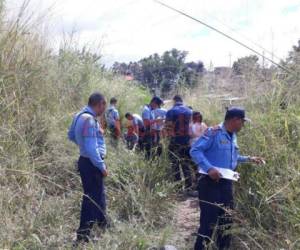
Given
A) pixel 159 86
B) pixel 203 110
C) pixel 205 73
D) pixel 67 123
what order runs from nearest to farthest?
pixel 67 123, pixel 203 110, pixel 205 73, pixel 159 86

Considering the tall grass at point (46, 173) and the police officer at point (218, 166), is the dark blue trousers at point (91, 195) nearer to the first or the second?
the tall grass at point (46, 173)

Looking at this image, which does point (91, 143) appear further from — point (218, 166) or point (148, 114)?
point (148, 114)

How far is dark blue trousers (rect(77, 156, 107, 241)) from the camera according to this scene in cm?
568

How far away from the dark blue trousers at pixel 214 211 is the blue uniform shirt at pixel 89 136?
1097 mm

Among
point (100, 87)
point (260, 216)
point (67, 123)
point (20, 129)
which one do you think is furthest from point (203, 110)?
point (260, 216)

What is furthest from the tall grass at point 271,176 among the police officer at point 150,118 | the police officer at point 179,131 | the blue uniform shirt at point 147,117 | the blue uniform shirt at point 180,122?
the blue uniform shirt at point 147,117

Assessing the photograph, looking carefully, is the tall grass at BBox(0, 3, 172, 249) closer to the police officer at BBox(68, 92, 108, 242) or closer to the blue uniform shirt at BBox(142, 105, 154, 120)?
the police officer at BBox(68, 92, 108, 242)

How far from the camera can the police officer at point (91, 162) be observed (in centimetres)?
560

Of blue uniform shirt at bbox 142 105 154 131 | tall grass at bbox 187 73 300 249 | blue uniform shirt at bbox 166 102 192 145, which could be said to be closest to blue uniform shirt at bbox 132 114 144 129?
blue uniform shirt at bbox 142 105 154 131

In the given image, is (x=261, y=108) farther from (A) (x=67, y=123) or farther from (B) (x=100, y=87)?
(B) (x=100, y=87)

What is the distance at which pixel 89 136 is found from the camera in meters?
5.60

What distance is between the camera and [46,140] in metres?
7.00

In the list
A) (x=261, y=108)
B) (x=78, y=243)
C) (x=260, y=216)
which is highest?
(x=261, y=108)

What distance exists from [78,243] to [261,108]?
2361mm
